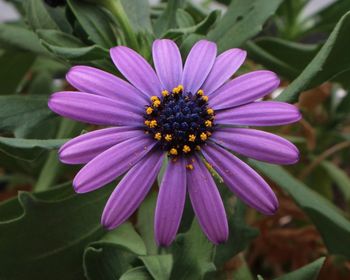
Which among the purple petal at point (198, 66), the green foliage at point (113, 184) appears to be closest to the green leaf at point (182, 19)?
the green foliage at point (113, 184)

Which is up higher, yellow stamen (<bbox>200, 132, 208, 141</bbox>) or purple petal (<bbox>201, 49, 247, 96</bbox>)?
purple petal (<bbox>201, 49, 247, 96</bbox>)

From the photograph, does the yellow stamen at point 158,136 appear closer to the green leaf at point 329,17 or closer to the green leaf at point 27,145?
the green leaf at point 27,145

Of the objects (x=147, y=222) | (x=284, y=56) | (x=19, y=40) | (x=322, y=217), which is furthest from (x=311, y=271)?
(x=19, y=40)

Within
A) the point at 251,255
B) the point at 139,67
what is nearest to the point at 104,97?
the point at 139,67

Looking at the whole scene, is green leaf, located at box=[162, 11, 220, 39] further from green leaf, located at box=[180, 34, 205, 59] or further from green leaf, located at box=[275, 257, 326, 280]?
green leaf, located at box=[275, 257, 326, 280]

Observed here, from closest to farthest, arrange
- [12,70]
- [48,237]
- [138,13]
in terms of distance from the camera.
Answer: [48,237] < [138,13] < [12,70]

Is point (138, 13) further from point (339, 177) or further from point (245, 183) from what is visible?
point (339, 177)

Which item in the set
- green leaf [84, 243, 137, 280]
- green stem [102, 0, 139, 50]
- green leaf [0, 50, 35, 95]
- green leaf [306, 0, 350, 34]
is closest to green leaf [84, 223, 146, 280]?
green leaf [84, 243, 137, 280]

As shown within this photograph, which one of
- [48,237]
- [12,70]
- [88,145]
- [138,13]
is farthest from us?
[12,70]
